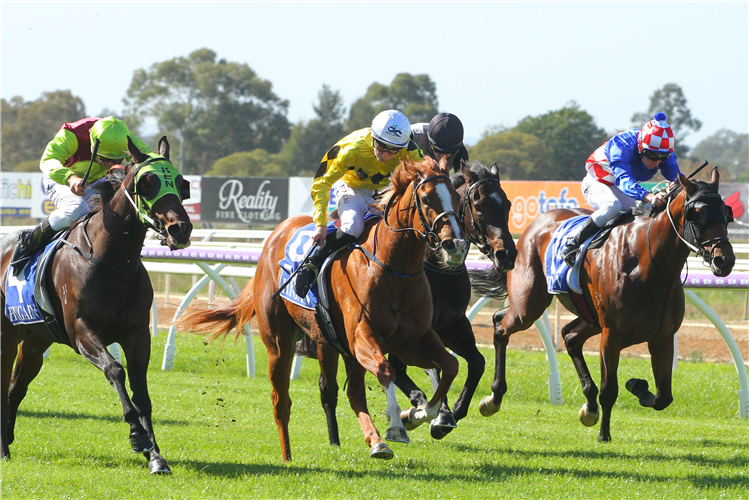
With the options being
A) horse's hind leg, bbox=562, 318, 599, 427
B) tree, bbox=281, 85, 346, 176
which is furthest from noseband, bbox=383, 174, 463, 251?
tree, bbox=281, 85, 346, 176

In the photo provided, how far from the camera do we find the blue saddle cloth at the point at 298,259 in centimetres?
488

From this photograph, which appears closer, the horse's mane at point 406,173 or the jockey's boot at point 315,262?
the horse's mane at point 406,173

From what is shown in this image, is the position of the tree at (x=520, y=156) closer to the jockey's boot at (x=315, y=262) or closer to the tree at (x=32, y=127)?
the tree at (x=32, y=127)

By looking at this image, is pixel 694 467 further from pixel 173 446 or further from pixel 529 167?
pixel 529 167

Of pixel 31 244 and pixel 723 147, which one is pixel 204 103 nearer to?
pixel 31 244

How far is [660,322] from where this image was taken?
17.8 ft

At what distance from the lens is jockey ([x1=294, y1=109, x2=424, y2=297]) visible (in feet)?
15.2

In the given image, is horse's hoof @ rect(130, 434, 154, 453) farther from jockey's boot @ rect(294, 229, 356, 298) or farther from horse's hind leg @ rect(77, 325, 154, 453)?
jockey's boot @ rect(294, 229, 356, 298)

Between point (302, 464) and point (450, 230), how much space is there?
1711mm

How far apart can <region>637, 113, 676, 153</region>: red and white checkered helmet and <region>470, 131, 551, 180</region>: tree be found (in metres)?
42.8

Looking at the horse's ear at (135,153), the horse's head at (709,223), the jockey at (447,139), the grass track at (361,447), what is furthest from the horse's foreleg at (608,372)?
the horse's ear at (135,153)

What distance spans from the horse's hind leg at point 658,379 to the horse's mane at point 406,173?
214 centimetres

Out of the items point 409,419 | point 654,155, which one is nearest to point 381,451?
point 409,419

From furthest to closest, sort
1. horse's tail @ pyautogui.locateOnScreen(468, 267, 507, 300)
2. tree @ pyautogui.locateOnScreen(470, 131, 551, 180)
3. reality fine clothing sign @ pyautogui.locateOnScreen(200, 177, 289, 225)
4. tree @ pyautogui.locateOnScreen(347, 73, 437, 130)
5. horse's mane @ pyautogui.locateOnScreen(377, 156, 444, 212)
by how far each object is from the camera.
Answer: tree @ pyautogui.locateOnScreen(347, 73, 437, 130) < tree @ pyautogui.locateOnScreen(470, 131, 551, 180) < reality fine clothing sign @ pyautogui.locateOnScreen(200, 177, 289, 225) < horse's tail @ pyautogui.locateOnScreen(468, 267, 507, 300) < horse's mane @ pyautogui.locateOnScreen(377, 156, 444, 212)
